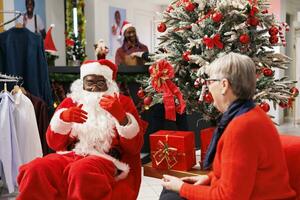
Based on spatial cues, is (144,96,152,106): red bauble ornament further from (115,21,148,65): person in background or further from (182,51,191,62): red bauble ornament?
(115,21,148,65): person in background

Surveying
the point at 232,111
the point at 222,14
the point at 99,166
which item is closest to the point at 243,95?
the point at 232,111

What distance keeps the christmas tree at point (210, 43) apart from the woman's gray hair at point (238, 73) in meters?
0.94

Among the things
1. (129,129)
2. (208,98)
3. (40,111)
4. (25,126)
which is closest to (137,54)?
(40,111)

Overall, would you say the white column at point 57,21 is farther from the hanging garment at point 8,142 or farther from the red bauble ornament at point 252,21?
the red bauble ornament at point 252,21

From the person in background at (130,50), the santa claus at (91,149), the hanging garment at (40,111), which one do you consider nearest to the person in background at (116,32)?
the person in background at (130,50)

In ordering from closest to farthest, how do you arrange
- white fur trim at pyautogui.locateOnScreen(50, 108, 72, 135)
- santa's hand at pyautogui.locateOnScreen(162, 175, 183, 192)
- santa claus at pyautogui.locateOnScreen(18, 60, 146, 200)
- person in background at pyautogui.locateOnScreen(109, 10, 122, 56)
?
1. santa's hand at pyautogui.locateOnScreen(162, 175, 183, 192)
2. santa claus at pyautogui.locateOnScreen(18, 60, 146, 200)
3. white fur trim at pyautogui.locateOnScreen(50, 108, 72, 135)
4. person in background at pyautogui.locateOnScreen(109, 10, 122, 56)

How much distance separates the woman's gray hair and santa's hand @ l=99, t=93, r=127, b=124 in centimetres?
88

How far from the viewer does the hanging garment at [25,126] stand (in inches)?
116

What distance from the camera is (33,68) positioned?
325 centimetres

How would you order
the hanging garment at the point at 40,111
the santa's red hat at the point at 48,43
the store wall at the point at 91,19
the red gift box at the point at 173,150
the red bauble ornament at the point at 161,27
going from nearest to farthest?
1. the red gift box at the point at 173,150
2. the red bauble ornament at the point at 161,27
3. the hanging garment at the point at 40,111
4. the santa's red hat at the point at 48,43
5. the store wall at the point at 91,19

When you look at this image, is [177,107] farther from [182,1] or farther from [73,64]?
[73,64]

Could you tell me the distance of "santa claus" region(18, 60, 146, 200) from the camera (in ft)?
6.58

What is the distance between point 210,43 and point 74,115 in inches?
37.3

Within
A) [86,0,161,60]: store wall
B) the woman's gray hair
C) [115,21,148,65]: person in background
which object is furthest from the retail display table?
[86,0,161,60]: store wall
